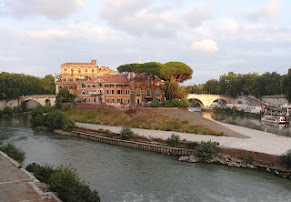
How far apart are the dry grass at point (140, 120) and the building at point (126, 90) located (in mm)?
5705

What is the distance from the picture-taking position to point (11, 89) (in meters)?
77.2

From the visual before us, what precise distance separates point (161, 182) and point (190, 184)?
2.57 meters

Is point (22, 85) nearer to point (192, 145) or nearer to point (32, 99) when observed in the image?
point (32, 99)

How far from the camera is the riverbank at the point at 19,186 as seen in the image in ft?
49.5

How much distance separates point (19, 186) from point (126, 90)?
42185 mm

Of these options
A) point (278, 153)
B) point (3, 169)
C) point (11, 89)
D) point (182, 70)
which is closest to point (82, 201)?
point (3, 169)

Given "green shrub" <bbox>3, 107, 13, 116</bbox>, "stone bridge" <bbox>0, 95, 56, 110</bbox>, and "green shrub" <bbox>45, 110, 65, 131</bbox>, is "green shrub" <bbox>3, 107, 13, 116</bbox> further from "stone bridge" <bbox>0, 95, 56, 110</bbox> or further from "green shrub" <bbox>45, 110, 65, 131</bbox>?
"green shrub" <bbox>45, 110, 65, 131</bbox>

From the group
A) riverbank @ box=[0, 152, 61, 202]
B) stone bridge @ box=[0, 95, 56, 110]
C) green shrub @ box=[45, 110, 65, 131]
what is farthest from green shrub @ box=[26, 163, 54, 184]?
stone bridge @ box=[0, 95, 56, 110]

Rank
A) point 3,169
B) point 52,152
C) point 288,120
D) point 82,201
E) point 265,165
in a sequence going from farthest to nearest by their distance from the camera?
point 288,120 → point 52,152 → point 265,165 → point 3,169 → point 82,201

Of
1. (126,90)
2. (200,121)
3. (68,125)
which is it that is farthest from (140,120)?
(126,90)

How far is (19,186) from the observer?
1686 cm

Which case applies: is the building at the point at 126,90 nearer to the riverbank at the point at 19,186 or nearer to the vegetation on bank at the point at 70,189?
the riverbank at the point at 19,186

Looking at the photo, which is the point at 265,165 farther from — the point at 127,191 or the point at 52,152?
the point at 52,152

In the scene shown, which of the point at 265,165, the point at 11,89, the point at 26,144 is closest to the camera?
the point at 265,165
